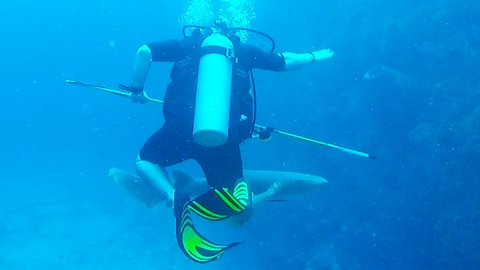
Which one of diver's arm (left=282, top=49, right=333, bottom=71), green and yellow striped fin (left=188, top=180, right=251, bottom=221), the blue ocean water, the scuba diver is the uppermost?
the blue ocean water

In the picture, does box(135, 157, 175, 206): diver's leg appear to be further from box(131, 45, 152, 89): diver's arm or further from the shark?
the shark

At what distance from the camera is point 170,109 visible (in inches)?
170

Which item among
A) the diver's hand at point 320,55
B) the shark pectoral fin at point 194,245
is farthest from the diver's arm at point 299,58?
the shark pectoral fin at point 194,245

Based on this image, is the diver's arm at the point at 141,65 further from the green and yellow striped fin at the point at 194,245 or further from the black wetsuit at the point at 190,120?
the green and yellow striped fin at the point at 194,245

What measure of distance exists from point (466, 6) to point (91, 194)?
18.6 metres

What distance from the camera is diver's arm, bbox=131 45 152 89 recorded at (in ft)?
15.0

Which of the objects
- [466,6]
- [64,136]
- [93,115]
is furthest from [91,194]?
[93,115]

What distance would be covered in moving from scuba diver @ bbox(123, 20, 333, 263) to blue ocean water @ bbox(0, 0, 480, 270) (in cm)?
684

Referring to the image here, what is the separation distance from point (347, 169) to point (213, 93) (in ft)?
27.9

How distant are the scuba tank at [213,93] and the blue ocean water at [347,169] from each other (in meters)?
7.64

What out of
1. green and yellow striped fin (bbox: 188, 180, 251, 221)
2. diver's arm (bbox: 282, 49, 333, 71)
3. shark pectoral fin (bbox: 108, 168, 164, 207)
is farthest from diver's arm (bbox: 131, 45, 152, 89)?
green and yellow striped fin (bbox: 188, 180, 251, 221)

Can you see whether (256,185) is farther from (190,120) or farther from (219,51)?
(219,51)

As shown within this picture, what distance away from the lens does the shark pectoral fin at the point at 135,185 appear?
5605mm

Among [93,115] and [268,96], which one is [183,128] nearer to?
[268,96]
